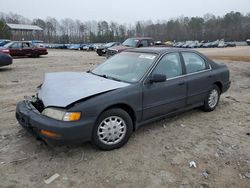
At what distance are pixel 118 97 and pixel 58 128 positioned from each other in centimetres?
96

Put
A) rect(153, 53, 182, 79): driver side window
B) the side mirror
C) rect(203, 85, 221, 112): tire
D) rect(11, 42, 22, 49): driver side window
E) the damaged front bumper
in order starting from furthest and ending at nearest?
rect(11, 42, 22, 49): driver side window, rect(203, 85, 221, 112): tire, rect(153, 53, 182, 79): driver side window, the side mirror, the damaged front bumper

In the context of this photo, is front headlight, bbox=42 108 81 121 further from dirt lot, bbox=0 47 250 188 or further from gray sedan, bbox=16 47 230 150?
dirt lot, bbox=0 47 250 188

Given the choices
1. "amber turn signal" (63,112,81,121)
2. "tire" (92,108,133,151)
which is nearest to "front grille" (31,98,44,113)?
"amber turn signal" (63,112,81,121)

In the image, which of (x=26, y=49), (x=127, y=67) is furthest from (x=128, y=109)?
(x=26, y=49)

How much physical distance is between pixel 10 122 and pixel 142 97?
8.69ft

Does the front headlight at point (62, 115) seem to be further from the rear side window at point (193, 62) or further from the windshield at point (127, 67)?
the rear side window at point (193, 62)

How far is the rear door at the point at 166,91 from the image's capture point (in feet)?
13.2

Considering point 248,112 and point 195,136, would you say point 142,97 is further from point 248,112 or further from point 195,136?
point 248,112

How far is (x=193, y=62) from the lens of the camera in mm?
5039

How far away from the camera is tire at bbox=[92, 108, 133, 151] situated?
3502mm

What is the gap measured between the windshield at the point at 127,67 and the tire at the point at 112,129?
2.19 ft

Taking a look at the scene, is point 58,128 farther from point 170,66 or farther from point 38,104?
point 170,66

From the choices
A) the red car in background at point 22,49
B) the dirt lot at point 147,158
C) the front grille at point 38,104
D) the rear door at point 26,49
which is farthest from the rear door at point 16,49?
the front grille at point 38,104

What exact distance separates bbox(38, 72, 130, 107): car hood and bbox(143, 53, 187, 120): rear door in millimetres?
498
